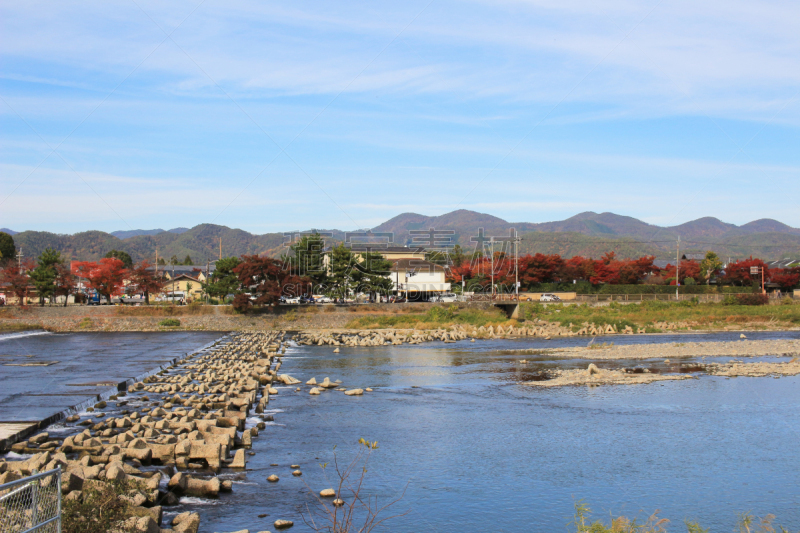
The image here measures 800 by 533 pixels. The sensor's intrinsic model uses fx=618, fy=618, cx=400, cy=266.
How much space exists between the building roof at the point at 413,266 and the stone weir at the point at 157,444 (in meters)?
54.1

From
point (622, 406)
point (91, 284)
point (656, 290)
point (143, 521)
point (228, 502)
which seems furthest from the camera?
point (656, 290)

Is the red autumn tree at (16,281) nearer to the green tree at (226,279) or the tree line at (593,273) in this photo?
the green tree at (226,279)

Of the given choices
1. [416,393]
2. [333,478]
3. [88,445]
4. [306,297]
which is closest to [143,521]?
[333,478]

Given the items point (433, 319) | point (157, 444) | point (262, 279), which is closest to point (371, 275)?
point (433, 319)

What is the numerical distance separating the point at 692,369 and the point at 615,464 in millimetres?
16352

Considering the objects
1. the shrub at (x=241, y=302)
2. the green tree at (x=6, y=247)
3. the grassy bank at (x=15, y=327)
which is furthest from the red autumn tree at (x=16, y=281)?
the green tree at (x=6, y=247)

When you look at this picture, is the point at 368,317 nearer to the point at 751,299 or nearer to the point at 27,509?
the point at 751,299

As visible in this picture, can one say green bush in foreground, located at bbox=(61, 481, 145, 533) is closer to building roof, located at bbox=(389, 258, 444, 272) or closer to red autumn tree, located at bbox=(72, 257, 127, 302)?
red autumn tree, located at bbox=(72, 257, 127, 302)

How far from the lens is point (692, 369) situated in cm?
2798

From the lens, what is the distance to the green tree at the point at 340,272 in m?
60.6

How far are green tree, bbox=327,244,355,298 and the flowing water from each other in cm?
3527

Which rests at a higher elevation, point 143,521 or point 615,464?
point 143,521

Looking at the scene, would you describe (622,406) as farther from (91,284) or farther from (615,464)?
(91,284)

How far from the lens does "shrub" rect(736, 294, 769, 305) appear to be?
206ft
